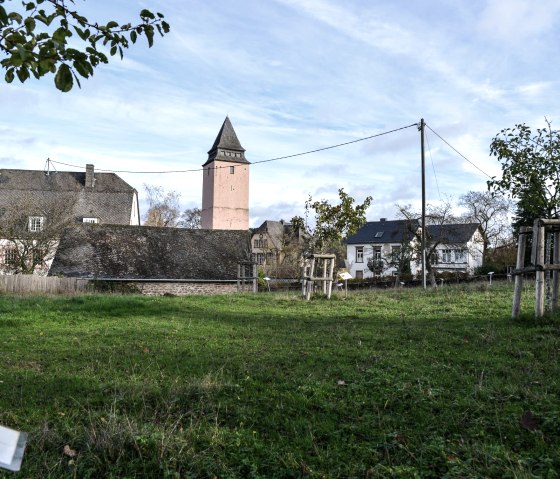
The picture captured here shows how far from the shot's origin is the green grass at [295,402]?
11.2ft

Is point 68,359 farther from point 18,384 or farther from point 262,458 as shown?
point 262,458

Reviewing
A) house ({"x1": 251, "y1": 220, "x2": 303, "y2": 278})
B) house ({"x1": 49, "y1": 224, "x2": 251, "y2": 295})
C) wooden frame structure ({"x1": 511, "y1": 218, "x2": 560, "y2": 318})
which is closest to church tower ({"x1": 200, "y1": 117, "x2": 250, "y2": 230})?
house ({"x1": 251, "y1": 220, "x2": 303, "y2": 278})

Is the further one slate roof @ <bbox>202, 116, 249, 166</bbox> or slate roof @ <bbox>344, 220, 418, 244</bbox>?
slate roof @ <bbox>202, 116, 249, 166</bbox>

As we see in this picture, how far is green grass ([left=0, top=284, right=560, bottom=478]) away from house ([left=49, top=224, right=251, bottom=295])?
24.0 metres

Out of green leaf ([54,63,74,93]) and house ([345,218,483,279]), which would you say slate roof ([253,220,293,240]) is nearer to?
house ([345,218,483,279])

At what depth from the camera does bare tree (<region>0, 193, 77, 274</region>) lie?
31672mm

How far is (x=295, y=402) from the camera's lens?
445 centimetres

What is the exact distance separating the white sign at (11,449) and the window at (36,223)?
114 feet

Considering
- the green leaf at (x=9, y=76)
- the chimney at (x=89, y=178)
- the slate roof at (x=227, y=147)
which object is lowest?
the green leaf at (x=9, y=76)

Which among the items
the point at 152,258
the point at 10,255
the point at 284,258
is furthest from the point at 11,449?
the point at 284,258

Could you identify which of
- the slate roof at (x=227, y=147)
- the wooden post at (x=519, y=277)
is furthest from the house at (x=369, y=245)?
the wooden post at (x=519, y=277)

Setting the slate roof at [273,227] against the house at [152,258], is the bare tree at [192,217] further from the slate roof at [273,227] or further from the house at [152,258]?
the house at [152,258]

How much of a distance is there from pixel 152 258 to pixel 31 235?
7201 millimetres

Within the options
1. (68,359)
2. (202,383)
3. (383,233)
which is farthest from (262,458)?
(383,233)
